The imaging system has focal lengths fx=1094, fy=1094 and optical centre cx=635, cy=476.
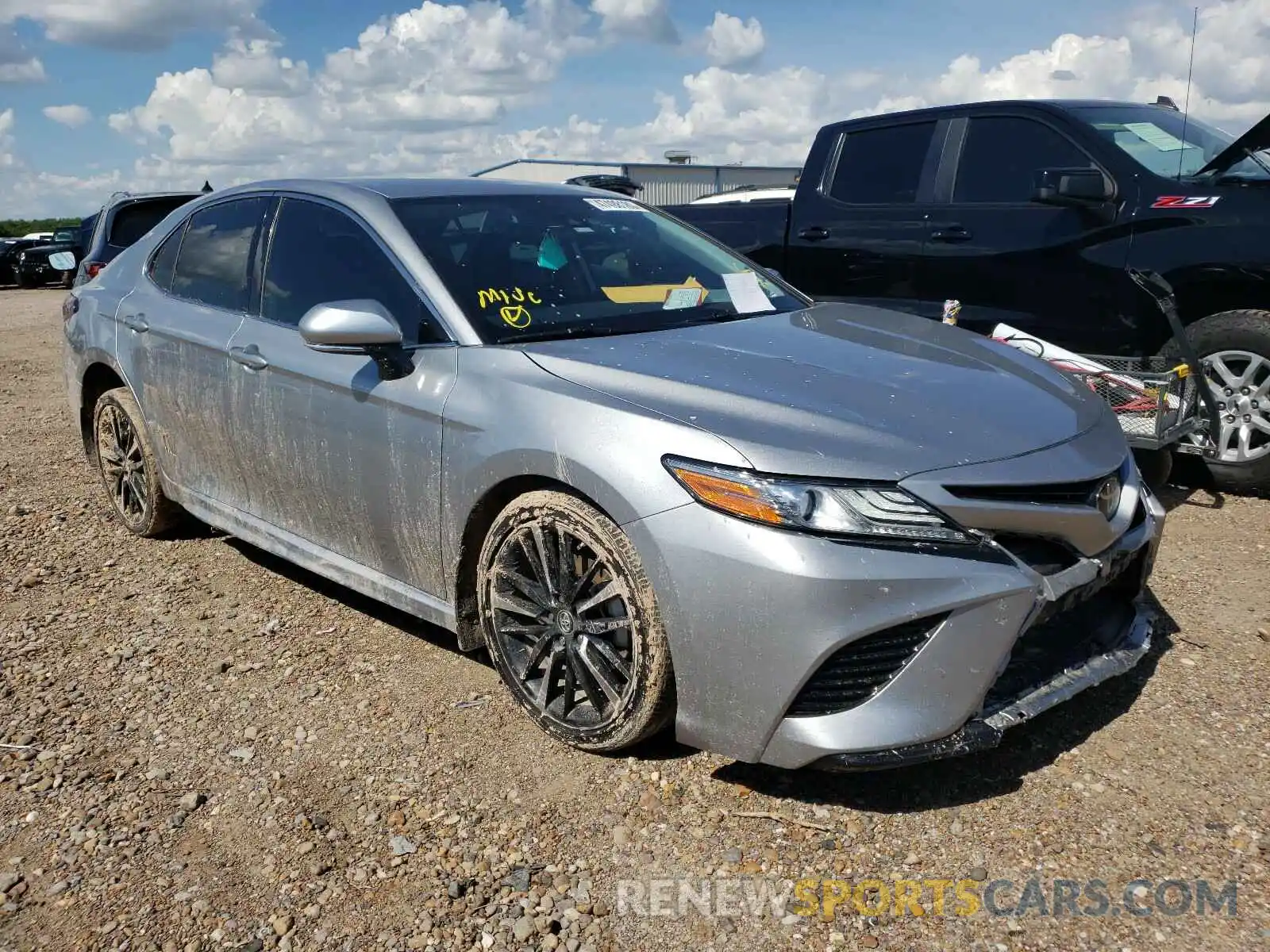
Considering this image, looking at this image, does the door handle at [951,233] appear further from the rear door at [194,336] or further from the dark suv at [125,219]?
the dark suv at [125,219]

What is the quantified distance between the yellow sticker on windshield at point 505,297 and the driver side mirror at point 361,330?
269 mm

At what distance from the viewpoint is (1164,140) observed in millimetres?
5695

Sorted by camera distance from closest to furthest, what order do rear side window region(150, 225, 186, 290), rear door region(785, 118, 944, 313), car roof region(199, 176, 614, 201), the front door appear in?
the front door < car roof region(199, 176, 614, 201) < rear side window region(150, 225, 186, 290) < rear door region(785, 118, 944, 313)

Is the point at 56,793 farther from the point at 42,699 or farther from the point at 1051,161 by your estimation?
the point at 1051,161

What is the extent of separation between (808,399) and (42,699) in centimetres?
269

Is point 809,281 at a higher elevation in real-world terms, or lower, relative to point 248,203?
lower

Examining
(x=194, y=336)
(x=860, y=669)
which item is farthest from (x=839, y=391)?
(x=194, y=336)

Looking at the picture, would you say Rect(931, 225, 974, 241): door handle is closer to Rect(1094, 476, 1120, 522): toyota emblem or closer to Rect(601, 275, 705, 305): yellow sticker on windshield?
Rect(601, 275, 705, 305): yellow sticker on windshield

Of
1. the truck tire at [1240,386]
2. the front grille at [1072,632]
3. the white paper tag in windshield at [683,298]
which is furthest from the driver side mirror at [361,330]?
the truck tire at [1240,386]

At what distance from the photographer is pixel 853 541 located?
97.7 inches

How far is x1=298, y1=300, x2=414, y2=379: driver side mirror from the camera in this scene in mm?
3182

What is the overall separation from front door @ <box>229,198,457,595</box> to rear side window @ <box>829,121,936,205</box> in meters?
3.52

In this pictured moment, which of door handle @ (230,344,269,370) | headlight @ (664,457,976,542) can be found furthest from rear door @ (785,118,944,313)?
headlight @ (664,457,976,542)

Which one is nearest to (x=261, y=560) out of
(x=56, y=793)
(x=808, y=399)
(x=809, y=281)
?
(x=56, y=793)
